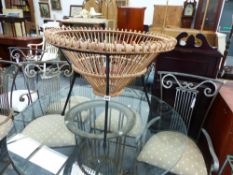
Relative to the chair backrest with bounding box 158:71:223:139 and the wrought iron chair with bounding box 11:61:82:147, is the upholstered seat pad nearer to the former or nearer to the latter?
the wrought iron chair with bounding box 11:61:82:147

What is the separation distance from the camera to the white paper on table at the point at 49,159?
1036mm

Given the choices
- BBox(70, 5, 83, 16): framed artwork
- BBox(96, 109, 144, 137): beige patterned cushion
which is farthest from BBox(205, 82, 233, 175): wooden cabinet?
BBox(70, 5, 83, 16): framed artwork

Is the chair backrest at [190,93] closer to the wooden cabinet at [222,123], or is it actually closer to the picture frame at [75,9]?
the wooden cabinet at [222,123]

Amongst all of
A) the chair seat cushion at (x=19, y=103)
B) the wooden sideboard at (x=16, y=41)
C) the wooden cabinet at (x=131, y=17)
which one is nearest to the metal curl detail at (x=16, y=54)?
the wooden sideboard at (x=16, y=41)

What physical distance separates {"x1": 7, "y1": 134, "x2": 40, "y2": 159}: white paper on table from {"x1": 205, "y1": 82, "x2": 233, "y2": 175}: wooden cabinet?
1.16 metres

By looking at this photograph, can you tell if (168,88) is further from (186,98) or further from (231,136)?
(231,136)

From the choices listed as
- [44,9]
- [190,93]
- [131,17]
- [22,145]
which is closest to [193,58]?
[190,93]

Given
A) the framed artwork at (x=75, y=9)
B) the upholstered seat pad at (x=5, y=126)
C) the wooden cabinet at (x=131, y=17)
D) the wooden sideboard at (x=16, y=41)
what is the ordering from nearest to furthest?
the upholstered seat pad at (x=5, y=126) < the wooden cabinet at (x=131, y=17) < the wooden sideboard at (x=16, y=41) < the framed artwork at (x=75, y=9)

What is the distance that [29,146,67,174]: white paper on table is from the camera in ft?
3.40

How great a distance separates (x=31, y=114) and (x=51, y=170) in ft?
1.87

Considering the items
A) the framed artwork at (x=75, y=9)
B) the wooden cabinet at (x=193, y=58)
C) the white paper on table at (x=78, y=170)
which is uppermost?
the framed artwork at (x=75, y=9)

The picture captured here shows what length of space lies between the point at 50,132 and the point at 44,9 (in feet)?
13.9

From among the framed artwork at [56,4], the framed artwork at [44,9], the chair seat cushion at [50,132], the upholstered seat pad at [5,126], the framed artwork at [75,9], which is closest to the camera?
the chair seat cushion at [50,132]

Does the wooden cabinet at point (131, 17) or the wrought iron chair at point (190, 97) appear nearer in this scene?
the wrought iron chair at point (190, 97)
